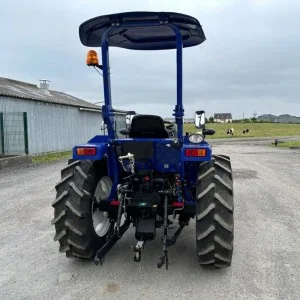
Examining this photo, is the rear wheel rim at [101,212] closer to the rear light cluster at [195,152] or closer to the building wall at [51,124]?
the rear light cluster at [195,152]

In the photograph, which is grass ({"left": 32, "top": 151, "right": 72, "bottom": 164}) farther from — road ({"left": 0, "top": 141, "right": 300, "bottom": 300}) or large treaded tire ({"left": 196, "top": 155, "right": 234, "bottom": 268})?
large treaded tire ({"left": 196, "top": 155, "right": 234, "bottom": 268})

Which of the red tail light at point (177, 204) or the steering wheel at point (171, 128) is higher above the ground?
the steering wheel at point (171, 128)

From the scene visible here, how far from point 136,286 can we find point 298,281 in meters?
1.60

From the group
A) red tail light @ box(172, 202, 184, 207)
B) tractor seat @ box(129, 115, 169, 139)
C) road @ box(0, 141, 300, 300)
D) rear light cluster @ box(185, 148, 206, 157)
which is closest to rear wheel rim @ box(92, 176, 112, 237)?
road @ box(0, 141, 300, 300)

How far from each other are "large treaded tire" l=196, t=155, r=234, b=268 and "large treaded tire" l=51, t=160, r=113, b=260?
3.98 ft

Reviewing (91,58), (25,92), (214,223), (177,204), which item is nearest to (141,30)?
(91,58)

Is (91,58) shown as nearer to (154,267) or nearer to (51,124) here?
(154,267)

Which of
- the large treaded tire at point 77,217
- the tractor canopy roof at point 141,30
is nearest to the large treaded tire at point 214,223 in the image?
the large treaded tire at point 77,217

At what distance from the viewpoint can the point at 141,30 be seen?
469cm

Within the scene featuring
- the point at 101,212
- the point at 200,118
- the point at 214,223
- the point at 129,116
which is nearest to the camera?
the point at 214,223

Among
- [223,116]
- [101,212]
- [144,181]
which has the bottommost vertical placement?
[101,212]

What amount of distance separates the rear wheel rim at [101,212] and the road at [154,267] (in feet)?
1.05

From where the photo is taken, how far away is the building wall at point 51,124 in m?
18.4

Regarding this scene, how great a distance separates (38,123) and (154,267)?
16.6m
